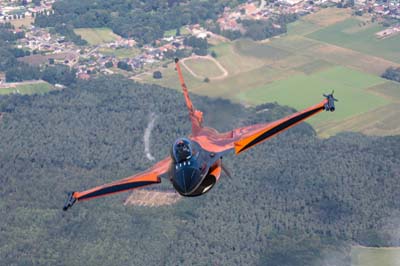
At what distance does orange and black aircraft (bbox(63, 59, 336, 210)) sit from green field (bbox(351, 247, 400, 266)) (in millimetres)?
70817

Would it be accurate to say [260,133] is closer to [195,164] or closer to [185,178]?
[195,164]

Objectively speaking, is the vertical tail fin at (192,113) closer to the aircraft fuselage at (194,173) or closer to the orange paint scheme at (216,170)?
the orange paint scheme at (216,170)

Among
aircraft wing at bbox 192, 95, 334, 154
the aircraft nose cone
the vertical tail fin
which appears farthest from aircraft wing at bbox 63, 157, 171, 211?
the vertical tail fin

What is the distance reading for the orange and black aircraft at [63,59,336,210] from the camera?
102 metres

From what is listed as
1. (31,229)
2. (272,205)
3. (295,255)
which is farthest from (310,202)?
(31,229)

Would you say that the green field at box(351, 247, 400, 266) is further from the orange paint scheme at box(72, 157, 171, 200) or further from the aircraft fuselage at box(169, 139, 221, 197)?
the orange paint scheme at box(72, 157, 171, 200)

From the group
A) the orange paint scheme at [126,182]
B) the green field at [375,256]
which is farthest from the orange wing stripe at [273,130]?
the green field at [375,256]

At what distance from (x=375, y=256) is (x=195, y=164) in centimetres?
8245

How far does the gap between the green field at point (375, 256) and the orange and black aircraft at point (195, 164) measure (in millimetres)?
70817

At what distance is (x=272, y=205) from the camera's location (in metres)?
197

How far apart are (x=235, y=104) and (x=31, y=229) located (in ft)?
142

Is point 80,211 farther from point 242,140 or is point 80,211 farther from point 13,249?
point 242,140

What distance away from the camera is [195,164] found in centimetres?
10300

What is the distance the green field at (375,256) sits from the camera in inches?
6919
